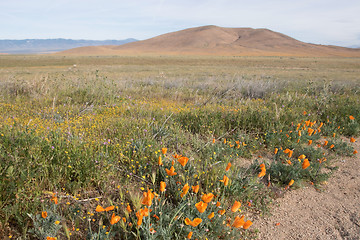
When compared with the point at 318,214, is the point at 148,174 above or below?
above

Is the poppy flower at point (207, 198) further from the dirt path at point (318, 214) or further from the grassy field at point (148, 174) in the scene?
the dirt path at point (318, 214)

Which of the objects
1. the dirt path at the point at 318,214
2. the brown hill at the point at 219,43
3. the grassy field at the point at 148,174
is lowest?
the dirt path at the point at 318,214

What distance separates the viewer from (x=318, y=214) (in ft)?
7.77

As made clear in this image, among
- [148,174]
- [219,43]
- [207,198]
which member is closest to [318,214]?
[207,198]

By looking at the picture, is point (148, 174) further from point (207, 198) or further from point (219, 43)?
point (219, 43)

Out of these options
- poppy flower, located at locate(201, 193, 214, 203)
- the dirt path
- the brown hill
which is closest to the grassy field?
poppy flower, located at locate(201, 193, 214, 203)

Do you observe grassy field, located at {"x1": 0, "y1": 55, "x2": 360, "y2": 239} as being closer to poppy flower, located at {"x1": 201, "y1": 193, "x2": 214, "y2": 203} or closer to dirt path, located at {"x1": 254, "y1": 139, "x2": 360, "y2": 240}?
poppy flower, located at {"x1": 201, "y1": 193, "x2": 214, "y2": 203}

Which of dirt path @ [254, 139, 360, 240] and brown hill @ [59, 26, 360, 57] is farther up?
brown hill @ [59, 26, 360, 57]

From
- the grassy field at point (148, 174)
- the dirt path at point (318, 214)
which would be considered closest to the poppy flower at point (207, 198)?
the grassy field at point (148, 174)

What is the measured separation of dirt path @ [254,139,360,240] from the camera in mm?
2115

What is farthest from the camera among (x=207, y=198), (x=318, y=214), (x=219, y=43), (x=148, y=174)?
(x=219, y=43)

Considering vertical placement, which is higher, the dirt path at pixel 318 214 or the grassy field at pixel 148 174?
the grassy field at pixel 148 174

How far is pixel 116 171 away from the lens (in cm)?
254

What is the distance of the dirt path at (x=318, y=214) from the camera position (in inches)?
83.3
